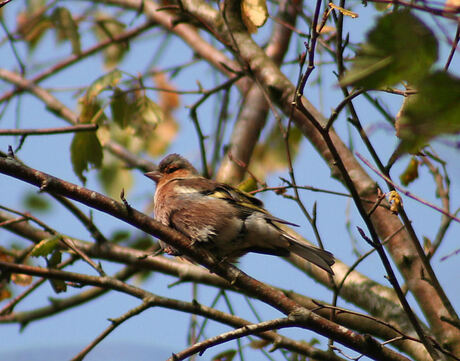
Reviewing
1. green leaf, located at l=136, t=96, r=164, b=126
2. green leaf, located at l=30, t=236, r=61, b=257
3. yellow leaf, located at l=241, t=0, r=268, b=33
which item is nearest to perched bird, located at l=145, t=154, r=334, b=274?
green leaf, located at l=136, t=96, r=164, b=126

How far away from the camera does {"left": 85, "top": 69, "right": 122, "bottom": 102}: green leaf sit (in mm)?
4949

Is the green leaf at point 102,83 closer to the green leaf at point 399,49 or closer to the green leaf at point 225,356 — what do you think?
the green leaf at point 225,356

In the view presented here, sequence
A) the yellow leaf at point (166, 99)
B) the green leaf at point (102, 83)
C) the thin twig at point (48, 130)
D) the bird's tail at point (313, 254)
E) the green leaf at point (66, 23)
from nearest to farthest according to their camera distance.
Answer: the thin twig at point (48, 130), the bird's tail at point (313, 254), the green leaf at point (102, 83), the green leaf at point (66, 23), the yellow leaf at point (166, 99)

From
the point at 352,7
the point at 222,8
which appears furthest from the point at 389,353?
the point at 222,8

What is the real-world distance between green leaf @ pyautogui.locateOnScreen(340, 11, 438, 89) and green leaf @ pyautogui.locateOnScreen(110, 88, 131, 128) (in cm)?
421

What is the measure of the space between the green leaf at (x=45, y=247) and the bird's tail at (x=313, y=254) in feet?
6.27

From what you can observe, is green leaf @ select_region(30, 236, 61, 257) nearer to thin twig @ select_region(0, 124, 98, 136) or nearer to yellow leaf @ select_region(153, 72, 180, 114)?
thin twig @ select_region(0, 124, 98, 136)

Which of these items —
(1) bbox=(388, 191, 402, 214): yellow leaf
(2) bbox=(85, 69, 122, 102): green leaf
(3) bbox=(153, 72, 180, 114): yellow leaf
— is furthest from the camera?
(3) bbox=(153, 72, 180, 114): yellow leaf

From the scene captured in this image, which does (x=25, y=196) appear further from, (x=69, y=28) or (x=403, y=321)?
(x=403, y=321)

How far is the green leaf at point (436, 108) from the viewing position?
3.78 ft

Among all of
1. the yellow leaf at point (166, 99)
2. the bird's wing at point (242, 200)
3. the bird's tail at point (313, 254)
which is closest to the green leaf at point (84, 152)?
the bird's wing at point (242, 200)

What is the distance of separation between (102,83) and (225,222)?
1.64m

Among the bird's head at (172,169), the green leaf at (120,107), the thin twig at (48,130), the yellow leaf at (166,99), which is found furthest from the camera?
the yellow leaf at (166,99)

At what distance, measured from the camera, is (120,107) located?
530 centimetres
